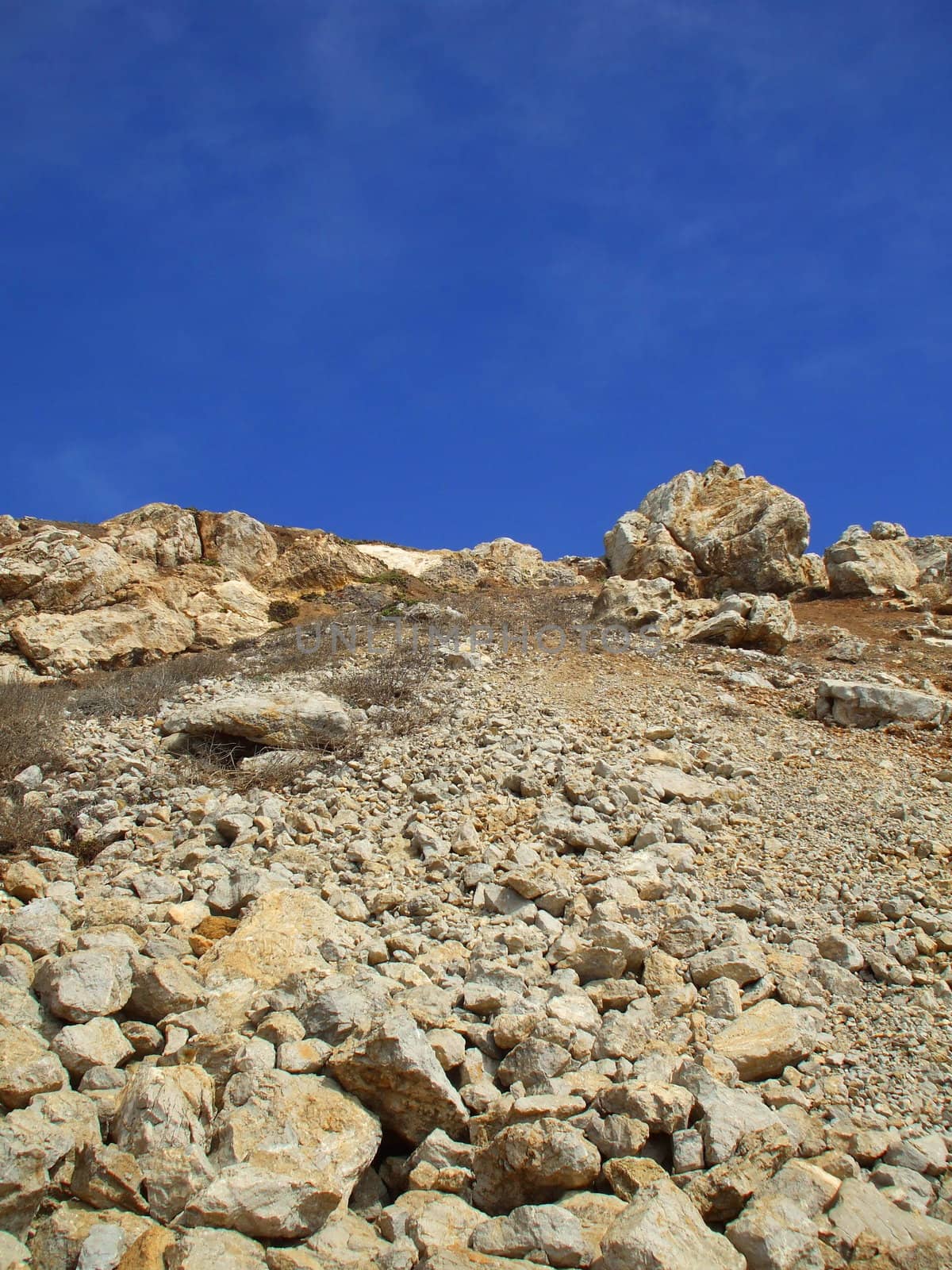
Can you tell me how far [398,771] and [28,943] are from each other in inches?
131

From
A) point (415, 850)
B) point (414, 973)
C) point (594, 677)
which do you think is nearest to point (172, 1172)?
point (414, 973)

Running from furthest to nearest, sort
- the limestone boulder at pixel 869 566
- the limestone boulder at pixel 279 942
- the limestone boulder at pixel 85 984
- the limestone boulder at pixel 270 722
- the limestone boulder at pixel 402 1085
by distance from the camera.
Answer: the limestone boulder at pixel 869 566 → the limestone boulder at pixel 270 722 → the limestone boulder at pixel 279 942 → the limestone boulder at pixel 85 984 → the limestone boulder at pixel 402 1085

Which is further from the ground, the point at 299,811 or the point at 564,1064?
the point at 299,811

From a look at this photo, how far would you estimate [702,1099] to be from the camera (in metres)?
3.43

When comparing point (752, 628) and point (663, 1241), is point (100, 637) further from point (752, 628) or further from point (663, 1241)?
point (663, 1241)

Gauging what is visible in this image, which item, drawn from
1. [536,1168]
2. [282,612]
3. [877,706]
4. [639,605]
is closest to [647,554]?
[639,605]

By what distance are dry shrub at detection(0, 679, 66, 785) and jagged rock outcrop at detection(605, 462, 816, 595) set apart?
10.7m

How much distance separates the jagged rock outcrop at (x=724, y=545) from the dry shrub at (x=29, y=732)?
10.7m

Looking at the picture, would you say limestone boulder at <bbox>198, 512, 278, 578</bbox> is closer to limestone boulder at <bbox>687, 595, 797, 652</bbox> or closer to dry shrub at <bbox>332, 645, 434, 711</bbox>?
dry shrub at <bbox>332, 645, 434, 711</bbox>

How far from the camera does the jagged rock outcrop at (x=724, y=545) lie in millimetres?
15570

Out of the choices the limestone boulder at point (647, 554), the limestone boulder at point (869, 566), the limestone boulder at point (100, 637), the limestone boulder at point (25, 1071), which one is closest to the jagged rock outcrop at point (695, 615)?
the limestone boulder at point (647, 554)

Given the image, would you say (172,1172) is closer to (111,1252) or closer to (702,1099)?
(111,1252)

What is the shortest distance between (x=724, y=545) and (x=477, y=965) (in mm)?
12608

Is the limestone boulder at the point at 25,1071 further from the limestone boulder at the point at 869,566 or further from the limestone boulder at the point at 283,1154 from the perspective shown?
the limestone boulder at the point at 869,566
